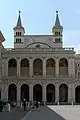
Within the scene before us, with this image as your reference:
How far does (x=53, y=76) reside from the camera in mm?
91375

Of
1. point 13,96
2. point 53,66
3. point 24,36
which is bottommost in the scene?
point 13,96

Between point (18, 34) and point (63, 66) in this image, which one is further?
point (18, 34)

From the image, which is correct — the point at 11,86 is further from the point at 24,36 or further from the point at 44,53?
the point at 24,36

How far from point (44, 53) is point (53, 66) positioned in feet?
14.0

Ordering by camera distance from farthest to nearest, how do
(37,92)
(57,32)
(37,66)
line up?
(57,32) → (37,92) → (37,66)

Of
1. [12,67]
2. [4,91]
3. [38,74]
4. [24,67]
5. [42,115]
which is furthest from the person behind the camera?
[24,67]

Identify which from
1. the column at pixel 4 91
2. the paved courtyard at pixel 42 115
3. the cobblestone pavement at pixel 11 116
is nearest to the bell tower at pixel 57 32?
the column at pixel 4 91

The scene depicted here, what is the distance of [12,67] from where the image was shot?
92750 millimetres

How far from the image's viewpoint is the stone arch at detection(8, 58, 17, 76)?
92312mm

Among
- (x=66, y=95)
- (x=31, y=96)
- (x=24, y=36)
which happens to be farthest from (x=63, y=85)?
(x=24, y=36)

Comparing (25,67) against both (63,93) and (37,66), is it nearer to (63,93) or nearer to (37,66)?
(37,66)

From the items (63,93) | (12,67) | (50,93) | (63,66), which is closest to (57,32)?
(63,66)

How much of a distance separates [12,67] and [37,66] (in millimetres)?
6235

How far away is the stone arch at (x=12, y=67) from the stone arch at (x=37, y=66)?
472 cm
